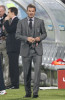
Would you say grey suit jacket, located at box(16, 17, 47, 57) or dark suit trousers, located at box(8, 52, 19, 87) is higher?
grey suit jacket, located at box(16, 17, 47, 57)

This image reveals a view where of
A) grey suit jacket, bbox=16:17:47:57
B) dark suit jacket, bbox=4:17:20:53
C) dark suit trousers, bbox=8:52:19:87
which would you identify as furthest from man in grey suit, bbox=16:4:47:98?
dark suit trousers, bbox=8:52:19:87

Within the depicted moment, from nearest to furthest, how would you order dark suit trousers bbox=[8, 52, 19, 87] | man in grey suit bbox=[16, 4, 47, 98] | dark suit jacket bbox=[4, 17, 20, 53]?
man in grey suit bbox=[16, 4, 47, 98]
dark suit jacket bbox=[4, 17, 20, 53]
dark suit trousers bbox=[8, 52, 19, 87]

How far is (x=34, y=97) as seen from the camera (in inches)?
569

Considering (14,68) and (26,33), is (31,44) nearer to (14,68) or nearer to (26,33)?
→ (26,33)

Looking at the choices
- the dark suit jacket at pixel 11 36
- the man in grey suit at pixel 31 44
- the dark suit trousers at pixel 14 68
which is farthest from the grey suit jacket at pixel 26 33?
the dark suit trousers at pixel 14 68

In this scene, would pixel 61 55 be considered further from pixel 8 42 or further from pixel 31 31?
pixel 31 31

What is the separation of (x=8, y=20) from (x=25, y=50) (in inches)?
116

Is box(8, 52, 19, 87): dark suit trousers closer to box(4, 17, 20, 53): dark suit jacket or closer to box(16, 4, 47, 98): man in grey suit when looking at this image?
box(4, 17, 20, 53): dark suit jacket

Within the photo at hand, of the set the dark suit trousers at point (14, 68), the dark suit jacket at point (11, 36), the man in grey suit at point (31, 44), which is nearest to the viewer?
the man in grey suit at point (31, 44)

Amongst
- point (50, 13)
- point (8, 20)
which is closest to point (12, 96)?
point (8, 20)

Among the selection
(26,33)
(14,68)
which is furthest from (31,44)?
(14,68)

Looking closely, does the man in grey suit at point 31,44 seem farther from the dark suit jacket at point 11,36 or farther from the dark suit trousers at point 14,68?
the dark suit trousers at point 14,68

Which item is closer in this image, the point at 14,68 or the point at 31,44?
the point at 31,44

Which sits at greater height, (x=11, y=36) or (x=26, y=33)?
(x=26, y=33)
